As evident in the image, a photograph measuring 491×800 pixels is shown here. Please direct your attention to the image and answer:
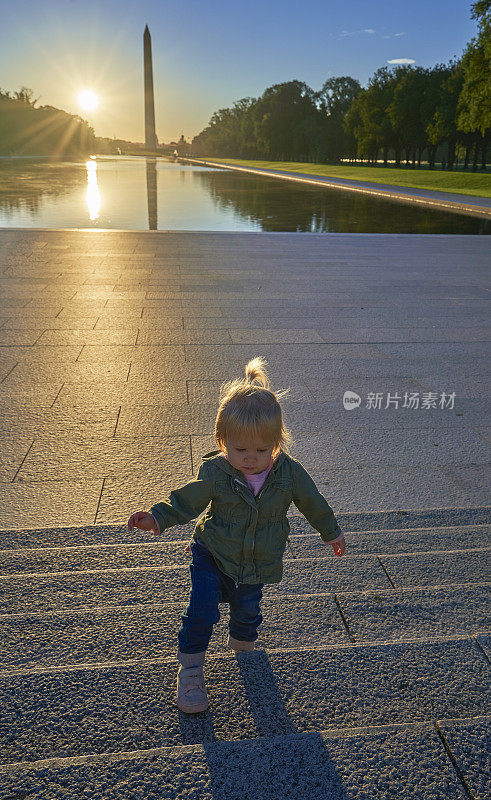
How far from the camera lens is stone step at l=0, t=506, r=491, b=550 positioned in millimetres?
3197

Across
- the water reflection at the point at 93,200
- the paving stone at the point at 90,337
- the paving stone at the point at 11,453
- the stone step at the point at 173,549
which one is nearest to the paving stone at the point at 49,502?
the paving stone at the point at 11,453

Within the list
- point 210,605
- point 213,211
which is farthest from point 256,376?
point 213,211

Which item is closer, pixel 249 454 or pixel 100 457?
pixel 249 454

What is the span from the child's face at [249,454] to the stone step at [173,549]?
3.26ft

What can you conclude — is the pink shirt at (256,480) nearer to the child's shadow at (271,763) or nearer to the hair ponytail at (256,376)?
the hair ponytail at (256,376)

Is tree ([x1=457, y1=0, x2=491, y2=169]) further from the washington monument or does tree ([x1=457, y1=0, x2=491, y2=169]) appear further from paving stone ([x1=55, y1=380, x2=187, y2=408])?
the washington monument

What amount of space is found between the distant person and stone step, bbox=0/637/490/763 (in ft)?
0.48

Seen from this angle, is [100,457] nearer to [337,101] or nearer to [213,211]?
[213,211]

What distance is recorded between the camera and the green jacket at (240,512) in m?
2.33

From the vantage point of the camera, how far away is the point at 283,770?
5.94 ft

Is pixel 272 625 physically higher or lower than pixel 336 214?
lower

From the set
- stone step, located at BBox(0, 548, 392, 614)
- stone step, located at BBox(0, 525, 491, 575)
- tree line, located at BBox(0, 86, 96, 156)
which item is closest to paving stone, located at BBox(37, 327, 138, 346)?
stone step, located at BBox(0, 525, 491, 575)

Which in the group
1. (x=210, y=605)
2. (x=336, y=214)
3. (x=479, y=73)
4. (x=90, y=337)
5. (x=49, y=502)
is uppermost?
(x=479, y=73)

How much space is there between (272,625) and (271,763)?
0.76m
